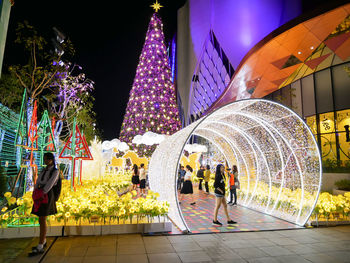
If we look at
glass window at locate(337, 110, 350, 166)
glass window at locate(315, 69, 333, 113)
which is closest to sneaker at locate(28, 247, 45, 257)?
glass window at locate(337, 110, 350, 166)

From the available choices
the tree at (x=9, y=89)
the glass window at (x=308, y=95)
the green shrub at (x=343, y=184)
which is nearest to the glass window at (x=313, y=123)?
the glass window at (x=308, y=95)

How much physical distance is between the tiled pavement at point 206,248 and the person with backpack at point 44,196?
0.94 ft

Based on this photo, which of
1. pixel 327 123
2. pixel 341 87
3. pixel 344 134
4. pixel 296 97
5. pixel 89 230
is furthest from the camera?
pixel 296 97

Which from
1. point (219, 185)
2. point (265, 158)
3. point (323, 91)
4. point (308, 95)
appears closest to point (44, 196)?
point (219, 185)

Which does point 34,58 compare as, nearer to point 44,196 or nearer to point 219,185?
point 44,196

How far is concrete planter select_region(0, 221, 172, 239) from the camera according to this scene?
502cm

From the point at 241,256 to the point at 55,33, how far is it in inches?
461

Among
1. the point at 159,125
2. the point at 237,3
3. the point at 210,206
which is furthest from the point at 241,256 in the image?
the point at 237,3

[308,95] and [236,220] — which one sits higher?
[308,95]

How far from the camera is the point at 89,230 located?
530cm

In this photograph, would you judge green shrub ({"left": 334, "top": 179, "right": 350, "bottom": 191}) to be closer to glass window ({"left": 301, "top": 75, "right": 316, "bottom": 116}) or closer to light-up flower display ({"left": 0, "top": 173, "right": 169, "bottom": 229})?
glass window ({"left": 301, "top": 75, "right": 316, "bottom": 116})

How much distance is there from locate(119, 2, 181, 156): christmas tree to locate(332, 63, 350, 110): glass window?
12.9m

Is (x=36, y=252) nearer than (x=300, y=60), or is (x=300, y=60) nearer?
(x=36, y=252)

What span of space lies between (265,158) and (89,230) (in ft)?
20.5
